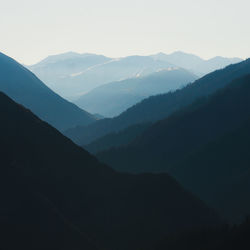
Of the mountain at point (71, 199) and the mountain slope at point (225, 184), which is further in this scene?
the mountain slope at point (225, 184)

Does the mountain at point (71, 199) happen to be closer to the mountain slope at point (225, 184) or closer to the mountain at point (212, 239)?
the mountain at point (212, 239)

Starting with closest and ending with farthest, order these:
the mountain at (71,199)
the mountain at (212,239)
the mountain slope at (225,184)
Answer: the mountain at (212,239) → the mountain at (71,199) → the mountain slope at (225,184)

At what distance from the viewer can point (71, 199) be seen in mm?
101188

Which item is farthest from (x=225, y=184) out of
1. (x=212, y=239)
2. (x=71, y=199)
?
(x=212, y=239)

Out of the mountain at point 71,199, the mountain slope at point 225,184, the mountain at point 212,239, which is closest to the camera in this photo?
the mountain at point 212,239

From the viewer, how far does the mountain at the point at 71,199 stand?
8500 centimetres

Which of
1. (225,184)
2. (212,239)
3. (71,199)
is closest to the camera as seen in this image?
(212,239)

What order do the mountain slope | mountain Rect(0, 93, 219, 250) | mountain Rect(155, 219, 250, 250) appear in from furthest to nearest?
the mountain slope, mountain Rect(0, 93, 219, 250), mountain Rect(155, 219, 250, 250)

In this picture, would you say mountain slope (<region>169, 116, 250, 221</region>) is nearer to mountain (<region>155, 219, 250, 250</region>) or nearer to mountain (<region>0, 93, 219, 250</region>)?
mountain (<region>0, 93, 219, 250</region>)

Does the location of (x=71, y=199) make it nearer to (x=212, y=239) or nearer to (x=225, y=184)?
(x=212, y=239)

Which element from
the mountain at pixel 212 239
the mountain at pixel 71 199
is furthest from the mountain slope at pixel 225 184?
the mountain at pixel 212 239

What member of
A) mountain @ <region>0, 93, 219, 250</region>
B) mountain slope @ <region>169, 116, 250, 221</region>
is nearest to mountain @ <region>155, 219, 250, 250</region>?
mountain @ <region>0, 93, 219, 250</region>

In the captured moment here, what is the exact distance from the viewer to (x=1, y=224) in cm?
→ 8144

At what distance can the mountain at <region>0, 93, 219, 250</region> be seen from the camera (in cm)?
8500
